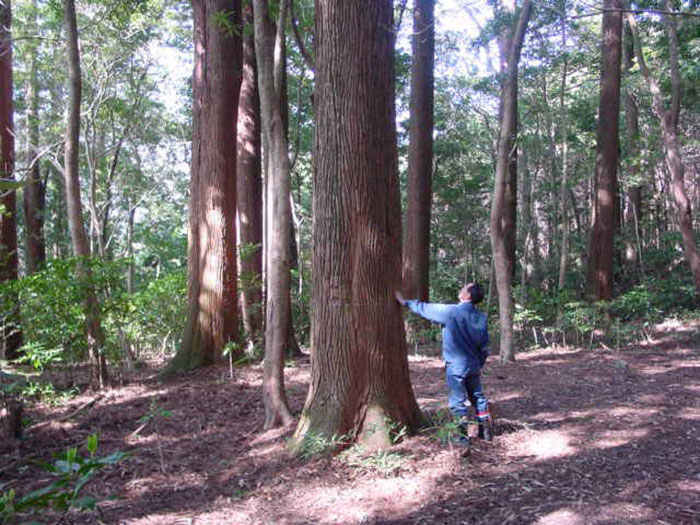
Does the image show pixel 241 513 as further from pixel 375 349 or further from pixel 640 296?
pixel 640 296

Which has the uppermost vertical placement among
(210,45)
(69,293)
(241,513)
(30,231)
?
(210,45)

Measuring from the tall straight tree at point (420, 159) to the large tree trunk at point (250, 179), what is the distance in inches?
180

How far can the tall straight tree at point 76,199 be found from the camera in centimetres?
770

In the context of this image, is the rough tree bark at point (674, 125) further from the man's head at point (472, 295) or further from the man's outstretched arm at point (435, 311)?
the man's outstretched arm at point (435, 311)

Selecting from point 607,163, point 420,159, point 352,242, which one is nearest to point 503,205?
point 420,159

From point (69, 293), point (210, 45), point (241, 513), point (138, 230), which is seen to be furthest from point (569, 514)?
point (138, 230)

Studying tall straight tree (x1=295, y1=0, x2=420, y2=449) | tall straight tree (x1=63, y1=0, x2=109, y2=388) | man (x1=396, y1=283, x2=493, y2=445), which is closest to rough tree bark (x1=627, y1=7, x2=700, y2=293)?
man (x1=396, y1=283, x2=493, y2=445)

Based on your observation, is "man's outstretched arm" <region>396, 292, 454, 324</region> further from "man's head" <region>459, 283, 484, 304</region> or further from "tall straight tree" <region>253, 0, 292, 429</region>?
"tall straight tree" <region>253, 0, 292, 429</region>

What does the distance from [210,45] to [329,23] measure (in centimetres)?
511

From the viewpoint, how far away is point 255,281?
32.0ft

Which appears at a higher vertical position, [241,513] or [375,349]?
[375,349]

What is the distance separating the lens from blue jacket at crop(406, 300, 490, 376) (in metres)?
5.11

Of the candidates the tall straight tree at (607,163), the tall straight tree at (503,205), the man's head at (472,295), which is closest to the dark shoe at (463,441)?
the man's head at (472,295)

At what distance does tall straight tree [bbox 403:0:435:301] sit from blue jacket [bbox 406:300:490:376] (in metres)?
8.51
